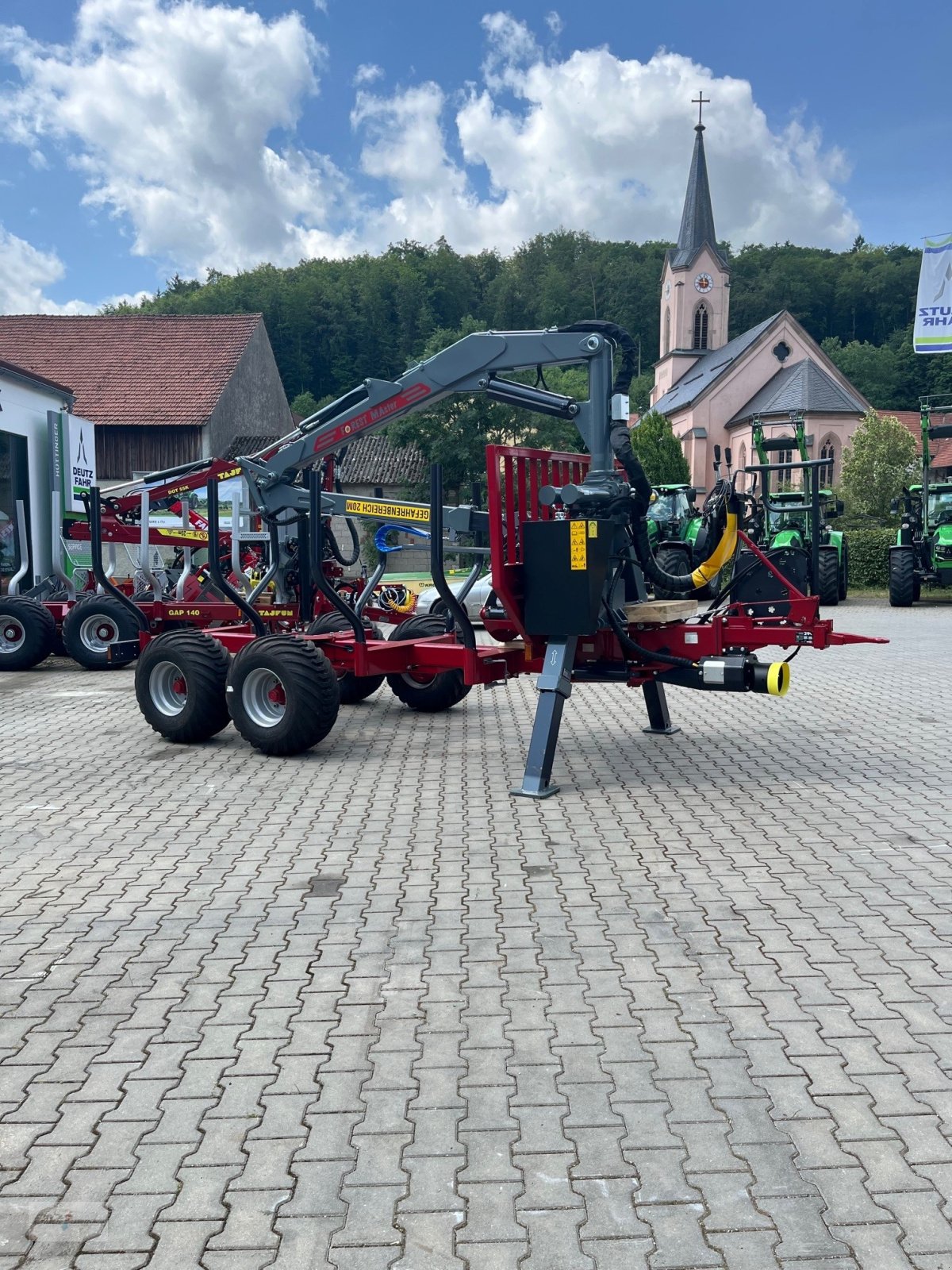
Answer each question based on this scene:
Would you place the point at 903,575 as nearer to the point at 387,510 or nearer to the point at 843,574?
the point at 843,574

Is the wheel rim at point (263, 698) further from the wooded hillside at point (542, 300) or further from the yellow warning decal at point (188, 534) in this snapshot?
the wooded hillside at point (542, 300)

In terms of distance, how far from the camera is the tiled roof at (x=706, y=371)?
6581 cm

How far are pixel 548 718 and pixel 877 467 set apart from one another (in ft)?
128

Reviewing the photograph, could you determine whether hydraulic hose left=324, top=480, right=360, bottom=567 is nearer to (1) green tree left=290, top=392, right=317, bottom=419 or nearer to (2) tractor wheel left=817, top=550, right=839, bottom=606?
(2) tractor wheel left=817, top=550, right=839, bottom=606

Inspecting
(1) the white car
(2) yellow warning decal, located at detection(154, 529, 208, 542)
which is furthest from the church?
(2) yellow warning decal, located at detection(154, 529, 208, 542)

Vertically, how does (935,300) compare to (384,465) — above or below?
above

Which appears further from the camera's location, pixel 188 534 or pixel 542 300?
pixel 542 300

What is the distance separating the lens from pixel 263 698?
925 centimetres

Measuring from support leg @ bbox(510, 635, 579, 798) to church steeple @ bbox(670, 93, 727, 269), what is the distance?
6937 centimetres

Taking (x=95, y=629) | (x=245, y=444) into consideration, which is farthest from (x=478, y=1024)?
(x=245, y=444)

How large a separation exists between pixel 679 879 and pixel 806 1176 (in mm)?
2685

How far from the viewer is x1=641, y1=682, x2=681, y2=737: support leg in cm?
1002

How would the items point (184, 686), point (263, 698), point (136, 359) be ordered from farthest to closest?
point (136, 359), point (184, 686), point (263, 698)

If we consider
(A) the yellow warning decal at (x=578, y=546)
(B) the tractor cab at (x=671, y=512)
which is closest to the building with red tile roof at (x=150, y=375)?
(B) the tractor cab at (x=671, y=512)
